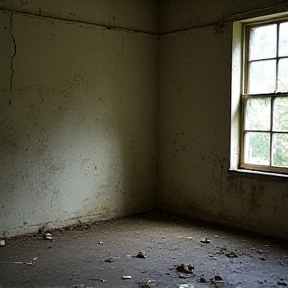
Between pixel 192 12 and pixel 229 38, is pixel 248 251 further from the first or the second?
pixel 192 12

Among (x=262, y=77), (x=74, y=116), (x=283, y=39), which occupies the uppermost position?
(x=283, y=39)

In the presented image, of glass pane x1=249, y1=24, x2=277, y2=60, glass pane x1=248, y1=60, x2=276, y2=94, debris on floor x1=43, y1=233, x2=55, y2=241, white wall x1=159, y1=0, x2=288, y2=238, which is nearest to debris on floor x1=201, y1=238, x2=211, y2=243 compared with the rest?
white wall x1=159, y1=0, x2=288, y2=238

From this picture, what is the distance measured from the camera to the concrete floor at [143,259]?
3352mm

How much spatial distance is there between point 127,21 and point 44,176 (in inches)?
84.5

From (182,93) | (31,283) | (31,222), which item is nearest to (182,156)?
(182,93)

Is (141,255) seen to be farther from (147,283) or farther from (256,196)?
(256,196)

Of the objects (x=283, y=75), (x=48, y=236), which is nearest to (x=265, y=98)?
(x=283, y=75)

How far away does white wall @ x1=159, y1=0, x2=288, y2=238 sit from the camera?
15.3 feet

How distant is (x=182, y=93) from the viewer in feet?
17.7

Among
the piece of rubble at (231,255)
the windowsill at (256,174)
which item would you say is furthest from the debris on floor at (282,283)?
the windowsill at (256,174)

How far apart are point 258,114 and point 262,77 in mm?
401

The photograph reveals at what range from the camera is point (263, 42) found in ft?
15.2

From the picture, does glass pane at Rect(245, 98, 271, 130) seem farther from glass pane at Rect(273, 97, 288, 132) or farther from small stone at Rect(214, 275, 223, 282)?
small stone at Rect(214, 275, 223, 282)

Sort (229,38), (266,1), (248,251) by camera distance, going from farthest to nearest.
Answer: (229,38) < (266,1) < (248,251)
